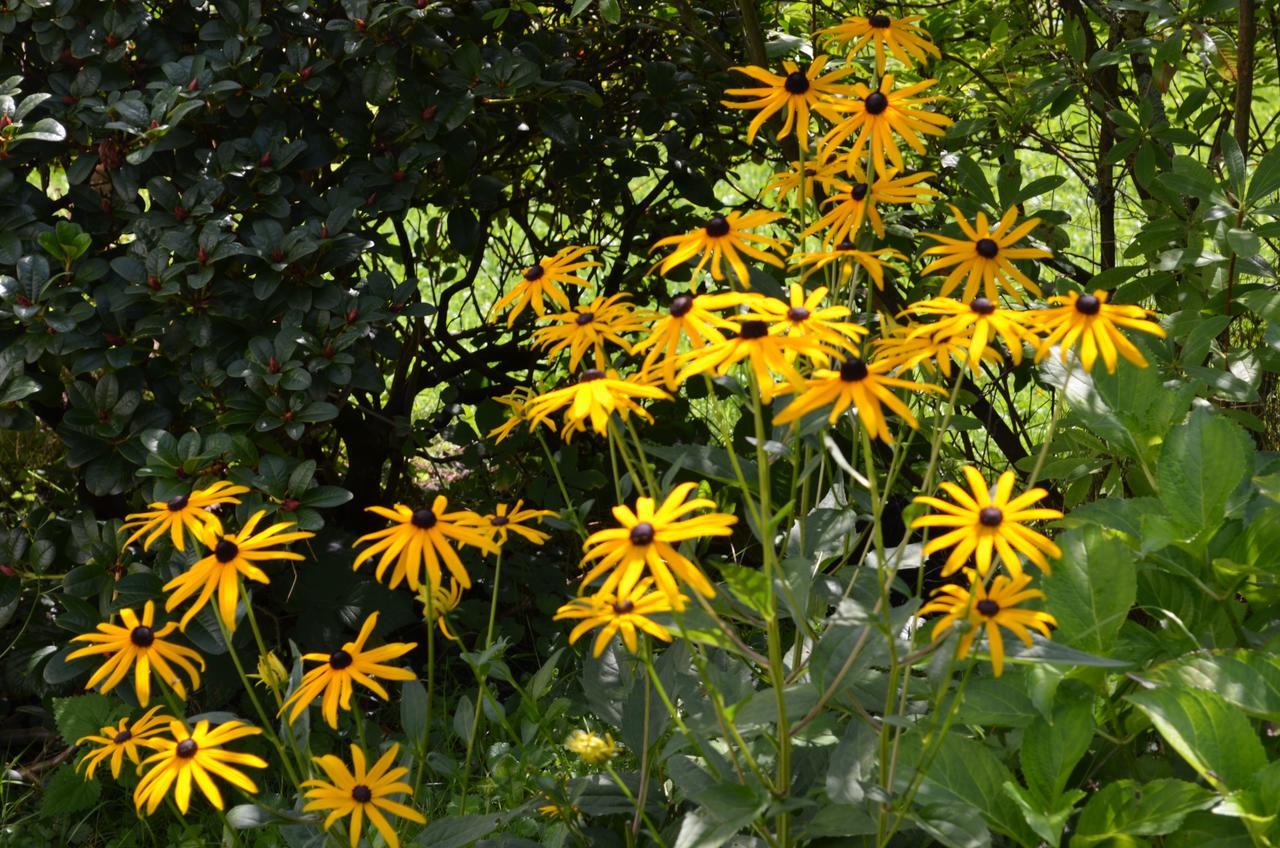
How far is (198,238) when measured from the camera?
238cm

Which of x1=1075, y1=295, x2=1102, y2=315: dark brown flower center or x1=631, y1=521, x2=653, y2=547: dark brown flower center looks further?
x1=1075, y1=295, x2=1102, y2=315: dark brown flower center

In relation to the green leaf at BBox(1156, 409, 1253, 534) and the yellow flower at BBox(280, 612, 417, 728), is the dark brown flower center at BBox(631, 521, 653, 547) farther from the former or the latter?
the green leaf at BBox(1156, 409, 1253, 534)

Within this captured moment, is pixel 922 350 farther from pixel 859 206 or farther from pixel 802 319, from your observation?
pixel 859 206

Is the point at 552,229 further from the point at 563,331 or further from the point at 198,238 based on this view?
the point at 563,331

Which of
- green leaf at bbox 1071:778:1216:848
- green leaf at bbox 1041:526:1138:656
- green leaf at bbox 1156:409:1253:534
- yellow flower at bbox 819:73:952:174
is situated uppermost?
yellow flower at bbox 819:73:952:174

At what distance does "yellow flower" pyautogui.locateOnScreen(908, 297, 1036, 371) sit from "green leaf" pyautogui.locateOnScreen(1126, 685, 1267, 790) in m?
0.43

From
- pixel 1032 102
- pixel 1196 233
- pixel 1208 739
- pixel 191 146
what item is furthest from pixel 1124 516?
pixel 191 146

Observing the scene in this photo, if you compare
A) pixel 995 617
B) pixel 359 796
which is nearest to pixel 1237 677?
pixel 995 617

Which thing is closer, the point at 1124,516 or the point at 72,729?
the point at 1124,516

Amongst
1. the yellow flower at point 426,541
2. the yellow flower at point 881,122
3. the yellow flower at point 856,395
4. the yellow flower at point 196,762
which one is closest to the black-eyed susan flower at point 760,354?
the yellow flower at point 856,395

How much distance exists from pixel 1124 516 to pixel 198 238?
1.60m

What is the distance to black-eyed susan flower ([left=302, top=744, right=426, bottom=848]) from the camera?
5.08 feet

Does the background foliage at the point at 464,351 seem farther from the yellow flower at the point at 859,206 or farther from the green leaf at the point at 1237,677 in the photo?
the yellow flower at the point at 859,206

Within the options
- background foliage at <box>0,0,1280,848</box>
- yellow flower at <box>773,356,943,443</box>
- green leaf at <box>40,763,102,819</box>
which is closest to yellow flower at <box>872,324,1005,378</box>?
yellow flower at <box>773,356,943,443</box>
